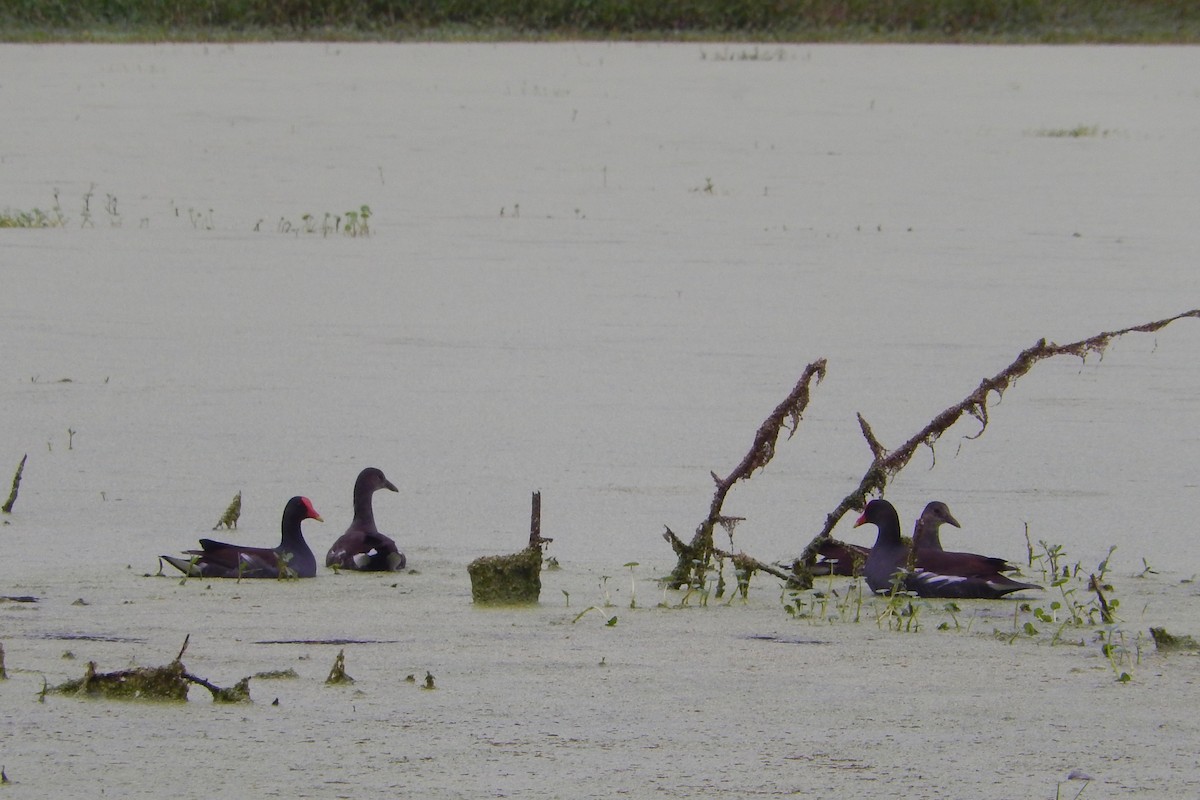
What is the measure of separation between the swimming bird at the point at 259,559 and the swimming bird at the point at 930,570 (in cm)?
161

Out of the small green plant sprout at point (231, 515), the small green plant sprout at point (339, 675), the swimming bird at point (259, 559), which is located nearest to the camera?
the small green plant sprout at point (339, 675)

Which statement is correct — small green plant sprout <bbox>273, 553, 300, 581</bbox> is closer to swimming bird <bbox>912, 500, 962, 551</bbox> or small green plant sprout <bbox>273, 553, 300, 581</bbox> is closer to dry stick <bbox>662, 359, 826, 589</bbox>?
dry stick <bbox>662, 359, 826, 589</bbox>

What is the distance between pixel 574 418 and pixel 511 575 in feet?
10.5

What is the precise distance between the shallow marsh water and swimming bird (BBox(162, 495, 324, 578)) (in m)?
0.05

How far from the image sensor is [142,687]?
4188mm

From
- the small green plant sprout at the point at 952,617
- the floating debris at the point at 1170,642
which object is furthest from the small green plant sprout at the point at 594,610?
the floating debris at the point at 1170,642

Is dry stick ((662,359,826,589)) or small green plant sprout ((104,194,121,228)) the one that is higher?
small green plant sprout ((104,194,121,228))

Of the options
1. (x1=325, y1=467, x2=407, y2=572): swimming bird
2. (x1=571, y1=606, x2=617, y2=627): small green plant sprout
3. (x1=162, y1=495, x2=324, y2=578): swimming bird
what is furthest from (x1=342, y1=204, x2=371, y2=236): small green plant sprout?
(x1=571, y1=606, x2=617, y2=627): small green plant sprout

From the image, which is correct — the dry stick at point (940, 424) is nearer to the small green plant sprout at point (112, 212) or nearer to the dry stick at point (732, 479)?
the dry stick at point (732, 479)

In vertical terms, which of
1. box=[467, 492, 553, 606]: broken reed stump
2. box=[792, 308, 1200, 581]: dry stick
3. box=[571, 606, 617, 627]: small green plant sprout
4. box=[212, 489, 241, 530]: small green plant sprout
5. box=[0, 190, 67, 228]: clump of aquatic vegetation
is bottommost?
box=[571, 606, 617, 627]: small green plant sprout

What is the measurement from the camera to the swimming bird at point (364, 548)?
18.7ft

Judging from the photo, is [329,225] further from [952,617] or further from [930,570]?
[952,617]

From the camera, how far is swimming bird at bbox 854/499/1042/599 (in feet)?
17.7

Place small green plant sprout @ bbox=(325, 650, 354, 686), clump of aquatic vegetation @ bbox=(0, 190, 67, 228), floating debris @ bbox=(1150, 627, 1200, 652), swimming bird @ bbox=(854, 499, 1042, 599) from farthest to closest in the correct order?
clump of aquatic vegetation @ bbox=(0, 190, 67, 228), swimming bird @ bbox=(854, 499, 1042, 599), floating debris @ bbox=(1150, 627, 1200, 652), small green plant sprout @ bbox=(325, 650, 354, 686)
